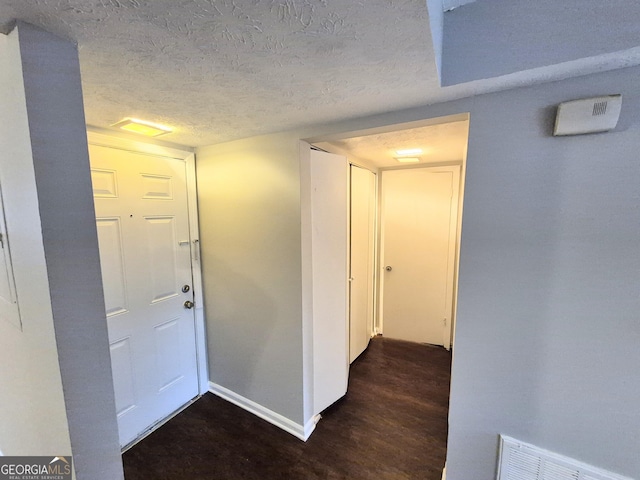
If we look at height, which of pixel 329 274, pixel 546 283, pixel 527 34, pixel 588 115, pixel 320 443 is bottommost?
pixel 320 443

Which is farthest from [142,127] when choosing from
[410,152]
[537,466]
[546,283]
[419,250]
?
[419,250]

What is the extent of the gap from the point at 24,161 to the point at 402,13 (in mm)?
1070

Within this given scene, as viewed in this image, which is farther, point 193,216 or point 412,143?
point 193,216

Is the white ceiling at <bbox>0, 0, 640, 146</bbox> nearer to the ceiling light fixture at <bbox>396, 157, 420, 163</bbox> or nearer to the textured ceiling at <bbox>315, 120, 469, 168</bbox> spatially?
the textured ceiling at <bbox>315, 120, 469, 168</bbox>

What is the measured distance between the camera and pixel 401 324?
10.7 ft

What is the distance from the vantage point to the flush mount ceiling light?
1436 millimetres

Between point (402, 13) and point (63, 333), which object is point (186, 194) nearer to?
point (63, 333)

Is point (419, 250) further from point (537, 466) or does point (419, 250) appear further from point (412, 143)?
point (537, 466)

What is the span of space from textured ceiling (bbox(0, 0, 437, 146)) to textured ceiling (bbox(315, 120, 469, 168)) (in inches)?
16.7

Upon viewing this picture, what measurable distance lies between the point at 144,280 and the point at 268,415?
53.3 inches

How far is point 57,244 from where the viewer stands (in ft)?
2.38

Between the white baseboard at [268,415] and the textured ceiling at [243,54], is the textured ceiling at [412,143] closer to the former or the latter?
the textured ceiling at [243,54]

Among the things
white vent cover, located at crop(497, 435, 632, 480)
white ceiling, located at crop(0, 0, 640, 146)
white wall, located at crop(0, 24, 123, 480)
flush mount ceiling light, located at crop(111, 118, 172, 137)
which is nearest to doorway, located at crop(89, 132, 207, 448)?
flush mount ceiling light, located at crop(111, 118, 172, 137)

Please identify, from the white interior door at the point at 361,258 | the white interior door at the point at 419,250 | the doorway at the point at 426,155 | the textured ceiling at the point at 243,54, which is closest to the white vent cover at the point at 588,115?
the doorway at the point at 426,155
